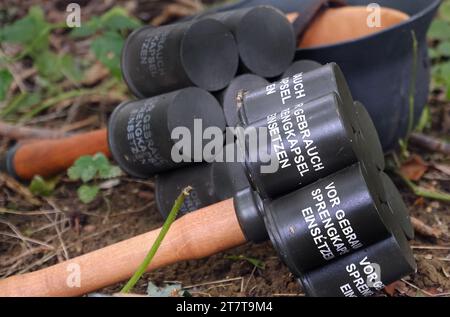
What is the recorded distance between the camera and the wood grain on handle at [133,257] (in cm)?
158

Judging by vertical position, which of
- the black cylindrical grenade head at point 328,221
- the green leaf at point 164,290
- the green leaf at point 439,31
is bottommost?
the green leaf at point 164,290

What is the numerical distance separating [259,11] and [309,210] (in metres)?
0.70

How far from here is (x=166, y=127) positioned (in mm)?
1764

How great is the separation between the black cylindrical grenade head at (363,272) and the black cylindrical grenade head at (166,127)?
0.52 metres

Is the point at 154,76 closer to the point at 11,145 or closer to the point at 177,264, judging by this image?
the point at 177,264

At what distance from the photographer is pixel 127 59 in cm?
204

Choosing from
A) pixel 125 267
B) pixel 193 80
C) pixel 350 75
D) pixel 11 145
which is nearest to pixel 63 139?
pixel 11 145

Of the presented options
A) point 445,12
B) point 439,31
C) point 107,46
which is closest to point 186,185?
point 107,46

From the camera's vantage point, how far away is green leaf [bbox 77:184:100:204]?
208 cm

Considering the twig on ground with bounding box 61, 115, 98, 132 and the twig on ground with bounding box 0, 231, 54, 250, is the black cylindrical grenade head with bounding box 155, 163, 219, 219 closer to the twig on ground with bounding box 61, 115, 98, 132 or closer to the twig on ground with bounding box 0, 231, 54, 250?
the twig on ground with bounding box 0, 231, 54, 250

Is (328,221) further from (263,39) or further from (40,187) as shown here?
(40,187)

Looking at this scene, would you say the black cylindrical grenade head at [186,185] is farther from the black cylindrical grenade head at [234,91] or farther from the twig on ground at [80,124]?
the twig on ground at [80,124]

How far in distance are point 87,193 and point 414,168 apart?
1067 millimetres

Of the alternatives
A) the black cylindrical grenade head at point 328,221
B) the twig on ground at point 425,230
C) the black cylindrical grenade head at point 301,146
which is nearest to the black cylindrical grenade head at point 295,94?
the black cylindrical grenade head at point 301,146
